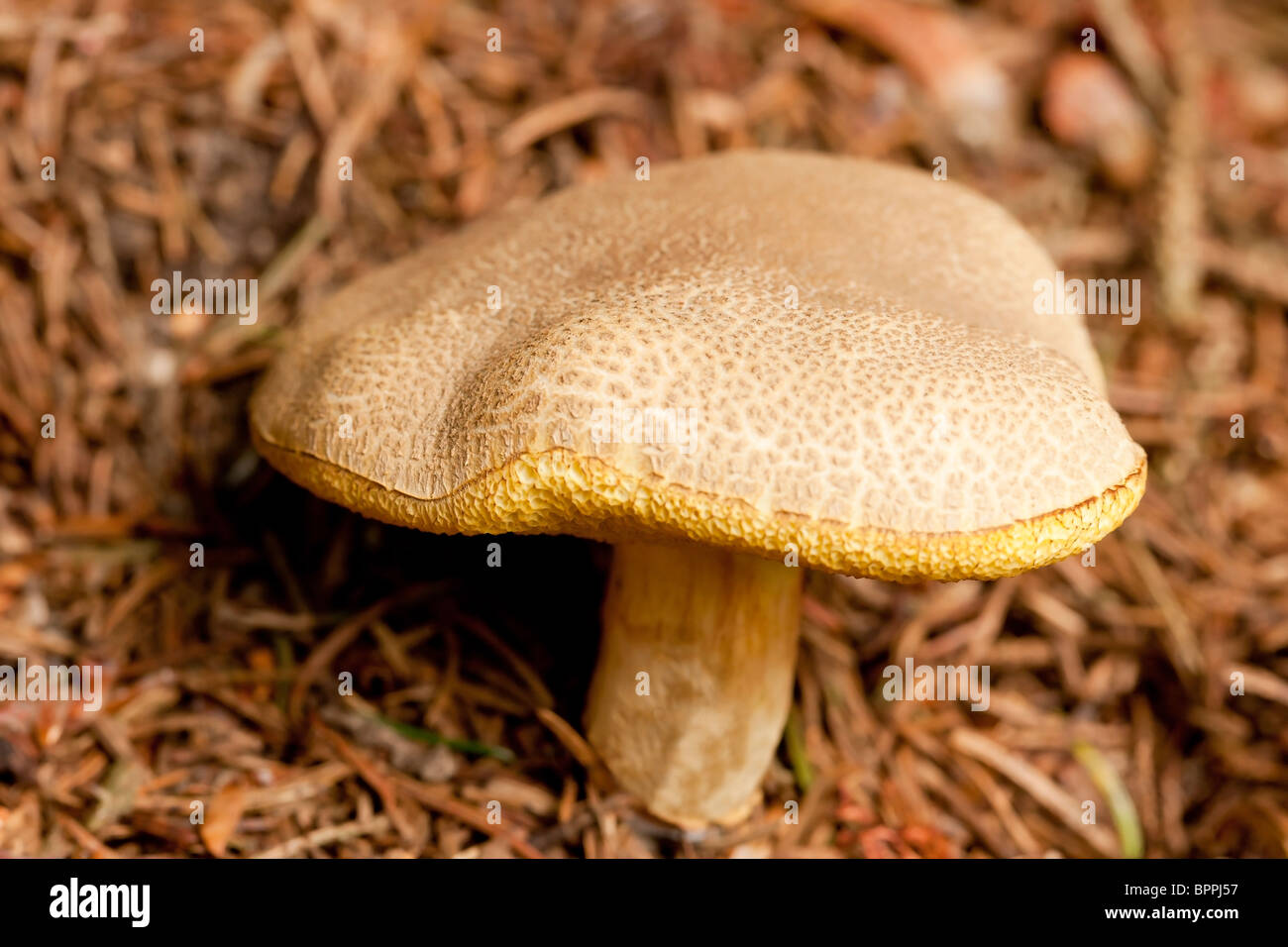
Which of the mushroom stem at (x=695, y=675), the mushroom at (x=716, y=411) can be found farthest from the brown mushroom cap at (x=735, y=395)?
the mushroom stem at (x=695, y=675)

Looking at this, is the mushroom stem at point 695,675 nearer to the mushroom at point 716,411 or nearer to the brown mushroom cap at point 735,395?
the mushroom at point 716,411

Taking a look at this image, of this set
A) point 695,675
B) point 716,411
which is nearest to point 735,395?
point 716,411

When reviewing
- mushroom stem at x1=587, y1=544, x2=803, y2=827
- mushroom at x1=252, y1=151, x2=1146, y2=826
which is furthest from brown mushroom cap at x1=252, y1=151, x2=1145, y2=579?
mushroom stem at x1=587, y1=544, x2=803, y2=827

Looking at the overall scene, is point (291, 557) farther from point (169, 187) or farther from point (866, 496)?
point (866, 496)

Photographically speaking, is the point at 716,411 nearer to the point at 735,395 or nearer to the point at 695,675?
the point at 735,395

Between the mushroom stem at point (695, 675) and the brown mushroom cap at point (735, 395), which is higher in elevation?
the brown mushroom cap at point (735, 395)

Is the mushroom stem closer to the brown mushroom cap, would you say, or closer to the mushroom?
the mushroom

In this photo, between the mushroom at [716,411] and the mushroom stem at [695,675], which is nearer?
the mushroom at [716,411]

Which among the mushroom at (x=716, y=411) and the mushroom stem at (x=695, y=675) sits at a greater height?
the mushroom at (x=716, y=411)
